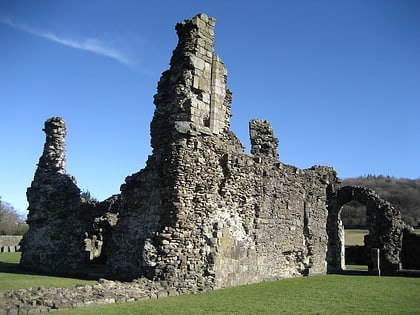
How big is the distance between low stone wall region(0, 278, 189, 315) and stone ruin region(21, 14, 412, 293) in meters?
0.77

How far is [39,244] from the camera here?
17.5 meters

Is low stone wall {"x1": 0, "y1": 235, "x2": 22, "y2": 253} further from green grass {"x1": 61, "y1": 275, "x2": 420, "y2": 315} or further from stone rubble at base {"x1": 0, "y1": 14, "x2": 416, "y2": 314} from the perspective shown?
green grass {"x1": 61, "y1": 275, "x2": 420, "y2": 315}

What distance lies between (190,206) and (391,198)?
184 ft

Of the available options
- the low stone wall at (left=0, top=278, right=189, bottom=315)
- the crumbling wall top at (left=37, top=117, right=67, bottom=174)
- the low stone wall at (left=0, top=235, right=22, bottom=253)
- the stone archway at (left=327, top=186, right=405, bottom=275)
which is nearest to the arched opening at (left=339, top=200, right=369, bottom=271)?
the stone archway at (left=327, top=186, right=405, bottom=275)

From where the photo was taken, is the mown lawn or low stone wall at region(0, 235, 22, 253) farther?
low stone wall at region(0, 235, 22, 253)

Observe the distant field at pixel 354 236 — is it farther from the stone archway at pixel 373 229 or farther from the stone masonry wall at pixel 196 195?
the stone masonry wall at pixel 196 195

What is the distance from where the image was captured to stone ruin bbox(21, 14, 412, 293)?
11695 mm

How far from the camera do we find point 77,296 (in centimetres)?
873

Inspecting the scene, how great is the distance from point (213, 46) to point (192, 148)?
3462 mm

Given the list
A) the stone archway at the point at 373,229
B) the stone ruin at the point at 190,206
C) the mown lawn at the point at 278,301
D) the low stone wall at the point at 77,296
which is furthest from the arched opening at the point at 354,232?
the low stone wall at the point at 77,296

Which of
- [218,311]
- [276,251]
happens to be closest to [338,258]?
[276,251]

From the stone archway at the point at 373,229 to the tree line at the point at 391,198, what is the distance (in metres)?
23.6

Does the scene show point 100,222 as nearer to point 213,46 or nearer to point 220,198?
point 220,198

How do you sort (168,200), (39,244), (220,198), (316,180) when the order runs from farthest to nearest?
(316,180), (39,244), (220,198), (168,200)
